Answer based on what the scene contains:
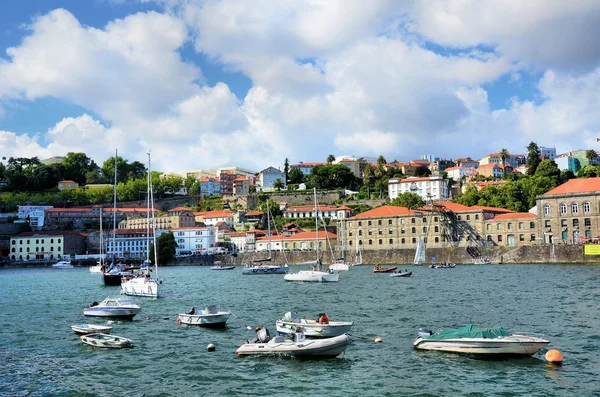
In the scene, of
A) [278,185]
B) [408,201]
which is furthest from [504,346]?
[278,185]

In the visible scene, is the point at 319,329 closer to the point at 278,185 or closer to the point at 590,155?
the point at 278,185

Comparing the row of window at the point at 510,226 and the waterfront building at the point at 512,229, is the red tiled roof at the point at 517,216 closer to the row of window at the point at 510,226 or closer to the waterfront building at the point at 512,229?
the waterfront building at the point at 512,229

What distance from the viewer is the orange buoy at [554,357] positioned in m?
22.0

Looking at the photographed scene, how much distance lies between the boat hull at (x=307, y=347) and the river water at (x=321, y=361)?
38cm

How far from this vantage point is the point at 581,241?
84875 millimetres

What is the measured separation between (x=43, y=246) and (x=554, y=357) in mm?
148323

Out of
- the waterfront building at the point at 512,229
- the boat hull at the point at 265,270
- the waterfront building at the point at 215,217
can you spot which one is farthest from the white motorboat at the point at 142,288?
the waterfront building at the point at 215,217

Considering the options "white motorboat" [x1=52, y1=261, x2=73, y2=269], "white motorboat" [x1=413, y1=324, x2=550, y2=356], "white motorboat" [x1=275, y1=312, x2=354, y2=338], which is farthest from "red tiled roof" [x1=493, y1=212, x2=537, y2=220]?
"white motorboat" [x1=52, y1=261, x2=73, y2=269]

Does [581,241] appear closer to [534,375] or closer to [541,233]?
[541,233]

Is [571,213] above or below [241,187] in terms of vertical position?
below

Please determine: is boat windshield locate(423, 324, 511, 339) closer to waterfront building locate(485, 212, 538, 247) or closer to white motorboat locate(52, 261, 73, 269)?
waterfront building locate(485, 212, 538, 247)

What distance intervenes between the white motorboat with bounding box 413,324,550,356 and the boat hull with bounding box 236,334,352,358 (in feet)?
13.2

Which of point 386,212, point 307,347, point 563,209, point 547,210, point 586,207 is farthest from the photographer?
point 386,212

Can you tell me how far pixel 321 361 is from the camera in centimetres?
2323
